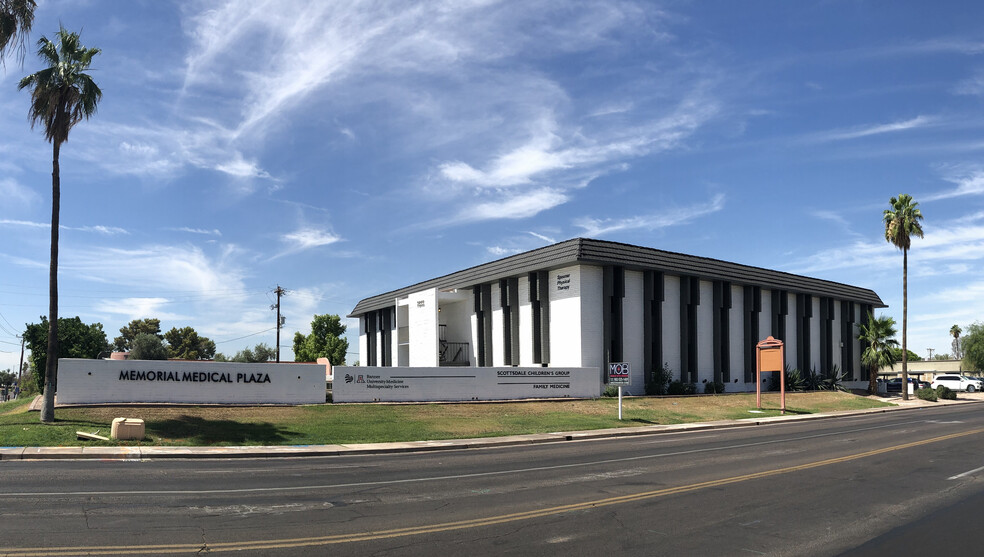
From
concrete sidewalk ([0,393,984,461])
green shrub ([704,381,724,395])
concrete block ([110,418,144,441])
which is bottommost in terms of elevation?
green shrub ([704,381,724,395])

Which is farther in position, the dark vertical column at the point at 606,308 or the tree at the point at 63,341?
the tree at the point at 63,341

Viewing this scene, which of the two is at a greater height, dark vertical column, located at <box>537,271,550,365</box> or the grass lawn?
dark vertical column, located at <box>537,271,550,365</box>

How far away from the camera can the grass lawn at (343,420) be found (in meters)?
22.2

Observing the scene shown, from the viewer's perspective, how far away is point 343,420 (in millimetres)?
27156

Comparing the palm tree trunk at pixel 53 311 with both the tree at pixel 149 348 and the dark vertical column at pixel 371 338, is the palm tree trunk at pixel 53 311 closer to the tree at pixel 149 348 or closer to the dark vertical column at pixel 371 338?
the dark vertical column at pixel 371 338

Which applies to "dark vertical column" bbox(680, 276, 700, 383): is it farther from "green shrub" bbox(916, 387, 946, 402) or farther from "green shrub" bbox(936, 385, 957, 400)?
"green shrub" bbox(936, 385, 957, 400)

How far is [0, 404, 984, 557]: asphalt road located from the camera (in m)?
9.10

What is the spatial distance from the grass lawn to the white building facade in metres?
4.88

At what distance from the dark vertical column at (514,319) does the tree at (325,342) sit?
3799cm

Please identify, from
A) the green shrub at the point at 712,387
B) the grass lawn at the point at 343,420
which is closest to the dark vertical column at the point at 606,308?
the grass lawn at the point at 343,420

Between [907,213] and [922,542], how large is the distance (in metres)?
51.8

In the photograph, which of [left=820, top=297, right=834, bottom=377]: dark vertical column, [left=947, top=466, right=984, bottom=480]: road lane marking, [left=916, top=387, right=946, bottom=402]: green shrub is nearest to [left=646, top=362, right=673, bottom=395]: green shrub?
[left=820, top=297, right=834, bottom=377]: dark vertical column

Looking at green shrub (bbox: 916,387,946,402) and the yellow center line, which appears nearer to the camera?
the yellow center line

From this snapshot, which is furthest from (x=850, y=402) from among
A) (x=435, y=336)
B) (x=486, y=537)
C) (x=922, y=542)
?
(x=486, y=537)
